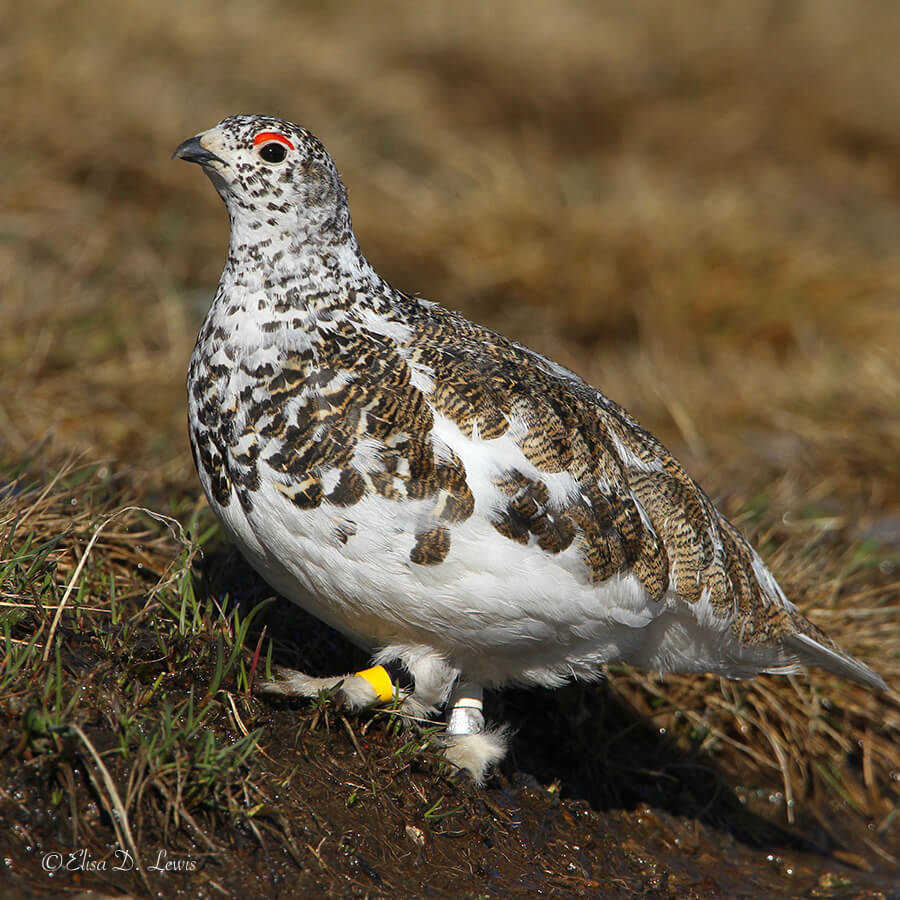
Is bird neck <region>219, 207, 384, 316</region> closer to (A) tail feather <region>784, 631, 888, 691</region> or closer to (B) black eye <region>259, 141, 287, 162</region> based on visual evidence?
(B) black eye <region>259, 141, 287, 162</region>

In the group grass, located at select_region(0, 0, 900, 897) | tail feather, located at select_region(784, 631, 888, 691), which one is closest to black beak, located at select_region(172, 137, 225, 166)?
grass, located at select_region(0, 0, 900, 897)

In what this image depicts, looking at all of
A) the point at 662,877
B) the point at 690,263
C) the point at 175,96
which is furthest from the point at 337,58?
the point at 662,877

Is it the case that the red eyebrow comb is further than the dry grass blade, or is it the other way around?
the red eyebrow comb

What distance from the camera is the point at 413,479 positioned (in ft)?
10.0

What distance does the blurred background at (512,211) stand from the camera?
20.1ft

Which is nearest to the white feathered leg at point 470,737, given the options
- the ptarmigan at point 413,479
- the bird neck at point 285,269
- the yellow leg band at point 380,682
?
the ptarmigan at point 413,479

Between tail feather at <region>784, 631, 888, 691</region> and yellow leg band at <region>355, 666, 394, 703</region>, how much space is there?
1.38 metres

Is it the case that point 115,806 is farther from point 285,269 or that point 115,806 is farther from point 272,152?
point 272,152

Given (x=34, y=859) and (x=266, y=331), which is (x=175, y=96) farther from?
(x=34, y=859)

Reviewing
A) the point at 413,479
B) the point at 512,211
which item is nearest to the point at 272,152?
the point at 413,479

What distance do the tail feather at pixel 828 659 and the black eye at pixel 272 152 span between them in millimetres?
2262

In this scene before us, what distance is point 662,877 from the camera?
3848 mm

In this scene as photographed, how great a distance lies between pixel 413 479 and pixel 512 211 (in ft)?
18.2

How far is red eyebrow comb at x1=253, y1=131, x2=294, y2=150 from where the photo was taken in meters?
3.32
